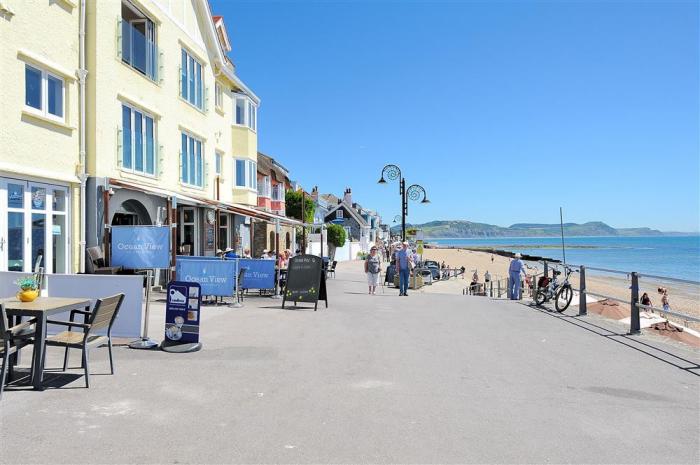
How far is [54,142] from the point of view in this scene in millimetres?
12656

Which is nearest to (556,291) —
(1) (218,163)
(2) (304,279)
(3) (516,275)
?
(3) (516,275)

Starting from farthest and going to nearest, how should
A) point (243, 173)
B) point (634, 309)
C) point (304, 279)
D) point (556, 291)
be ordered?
point (243, 173), point (556, 291), point (304, 279), point (634, 309)

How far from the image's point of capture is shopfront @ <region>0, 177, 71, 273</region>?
36.7 feet

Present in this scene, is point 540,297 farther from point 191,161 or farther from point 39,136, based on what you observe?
point 39,136

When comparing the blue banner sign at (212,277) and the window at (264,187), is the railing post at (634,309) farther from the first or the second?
the window at (264,187)

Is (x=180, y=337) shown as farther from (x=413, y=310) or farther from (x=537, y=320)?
(x=537, y=320)

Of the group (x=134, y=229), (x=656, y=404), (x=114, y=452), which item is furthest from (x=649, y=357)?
(x=134, y=229)

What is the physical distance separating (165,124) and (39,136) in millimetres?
6276

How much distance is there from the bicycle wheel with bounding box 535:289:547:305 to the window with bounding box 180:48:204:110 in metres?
13.7

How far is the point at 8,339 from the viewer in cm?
562

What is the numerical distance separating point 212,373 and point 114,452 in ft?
8.24

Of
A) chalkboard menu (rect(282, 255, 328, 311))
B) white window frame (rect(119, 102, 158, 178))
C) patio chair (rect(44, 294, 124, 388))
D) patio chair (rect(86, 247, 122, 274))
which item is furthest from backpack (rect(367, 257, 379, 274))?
patio chair (rect(44, 294, 124, 388))

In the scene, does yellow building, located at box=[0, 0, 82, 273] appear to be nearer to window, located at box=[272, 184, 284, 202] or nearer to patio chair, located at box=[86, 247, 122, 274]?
patio chair, located at box=[86, 247, 122, 274]

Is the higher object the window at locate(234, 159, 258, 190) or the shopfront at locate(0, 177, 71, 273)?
the window at locate(234, 159, 258, 190)
